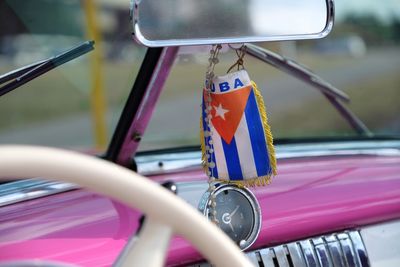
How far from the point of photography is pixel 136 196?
1005mm

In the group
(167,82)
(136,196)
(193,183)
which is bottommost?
(136,196)

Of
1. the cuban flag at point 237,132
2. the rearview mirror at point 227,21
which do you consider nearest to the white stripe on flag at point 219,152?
the cuban flag at point 237,132

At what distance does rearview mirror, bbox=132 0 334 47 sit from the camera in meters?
1.40

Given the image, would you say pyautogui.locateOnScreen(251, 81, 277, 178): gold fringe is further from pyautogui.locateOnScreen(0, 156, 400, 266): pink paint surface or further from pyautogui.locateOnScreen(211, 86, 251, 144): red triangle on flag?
pyautogui.locateOnScreen(0, 156, 400, 266): pink paint surface

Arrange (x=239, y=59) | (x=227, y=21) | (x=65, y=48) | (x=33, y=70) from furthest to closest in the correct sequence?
(x=65, y=48) < (x=33, y=70) < (x=239, y=59) < (x=227, y=21)

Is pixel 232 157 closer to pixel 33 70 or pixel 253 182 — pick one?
pixel 253 182

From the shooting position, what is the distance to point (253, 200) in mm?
1600

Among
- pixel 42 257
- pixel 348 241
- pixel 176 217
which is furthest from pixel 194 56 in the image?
pixel 176 217

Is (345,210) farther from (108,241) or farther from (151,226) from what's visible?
(151,226)

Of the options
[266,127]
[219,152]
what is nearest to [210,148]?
[219,152]

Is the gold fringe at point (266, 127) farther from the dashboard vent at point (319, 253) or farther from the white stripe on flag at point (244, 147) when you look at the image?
the dashboard vent at point (319, 253)

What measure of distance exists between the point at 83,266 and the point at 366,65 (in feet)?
51.5

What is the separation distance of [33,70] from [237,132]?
59cm

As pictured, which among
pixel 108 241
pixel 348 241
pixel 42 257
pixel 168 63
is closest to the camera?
pixel 42 257
